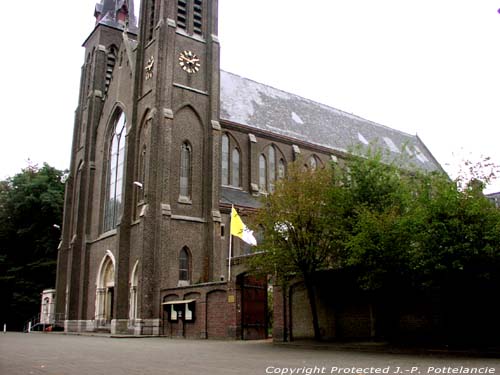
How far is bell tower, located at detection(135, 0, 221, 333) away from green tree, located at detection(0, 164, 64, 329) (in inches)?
812

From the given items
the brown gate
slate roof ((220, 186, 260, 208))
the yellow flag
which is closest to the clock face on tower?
slate roof ((220, 186, 260, 208))

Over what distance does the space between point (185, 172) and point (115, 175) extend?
697 cm

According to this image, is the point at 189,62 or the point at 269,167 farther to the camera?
the point at 269,167

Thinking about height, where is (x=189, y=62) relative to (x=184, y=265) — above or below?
above

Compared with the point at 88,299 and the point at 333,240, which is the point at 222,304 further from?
the point at 88,299

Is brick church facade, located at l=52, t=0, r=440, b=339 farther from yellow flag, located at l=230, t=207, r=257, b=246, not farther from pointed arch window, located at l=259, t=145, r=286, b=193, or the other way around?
yellow flag, located at l=230, t=207, r=257, b=246

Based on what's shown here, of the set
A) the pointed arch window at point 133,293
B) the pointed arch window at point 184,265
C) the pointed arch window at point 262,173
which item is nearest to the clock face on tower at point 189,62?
the pointed arch window at point 262,173

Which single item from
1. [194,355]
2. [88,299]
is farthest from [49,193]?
[194,355]

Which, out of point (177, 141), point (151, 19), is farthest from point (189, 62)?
point (177, 141)

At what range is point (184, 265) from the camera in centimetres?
3347

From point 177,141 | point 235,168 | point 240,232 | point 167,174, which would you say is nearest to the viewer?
point 240,232

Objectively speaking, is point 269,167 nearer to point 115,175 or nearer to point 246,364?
point 115,175

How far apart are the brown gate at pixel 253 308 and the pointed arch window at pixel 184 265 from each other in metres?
6.84

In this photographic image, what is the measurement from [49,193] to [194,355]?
133 ft
